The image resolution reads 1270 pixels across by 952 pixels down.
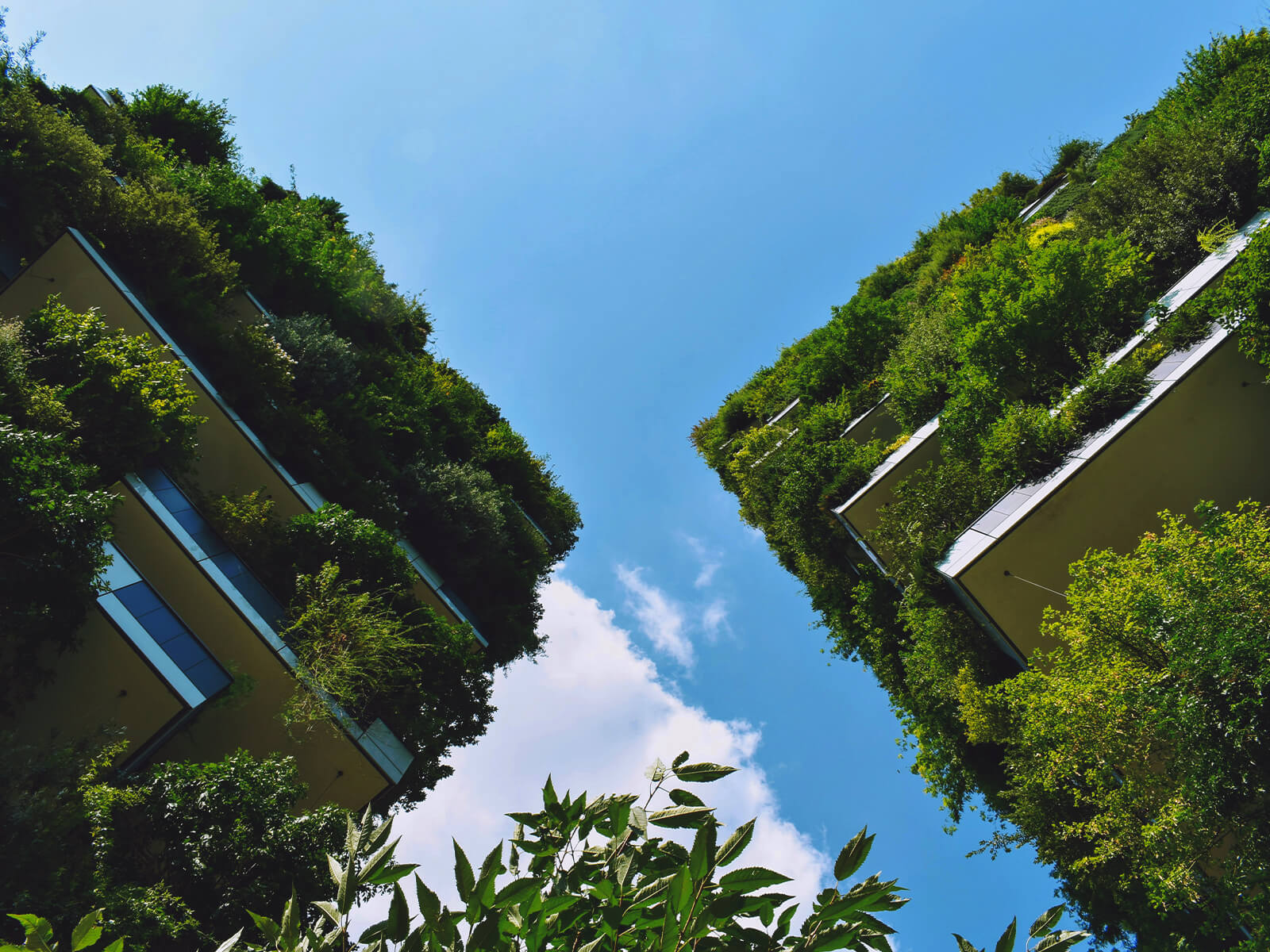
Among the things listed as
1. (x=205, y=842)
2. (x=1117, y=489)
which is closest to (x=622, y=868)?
(x=205, y=842)

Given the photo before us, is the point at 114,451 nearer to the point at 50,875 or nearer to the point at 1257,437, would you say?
the point at 50,875

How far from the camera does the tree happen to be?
7.06 metres

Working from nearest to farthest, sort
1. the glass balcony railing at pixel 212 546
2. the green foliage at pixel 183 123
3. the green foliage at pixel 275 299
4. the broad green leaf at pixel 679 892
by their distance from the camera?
the broad green leaf at pixel 679 892
the glass balcony railing at pixel 212 546
the green foliage at pixel 275 299
the green foliage at pixel 183 123

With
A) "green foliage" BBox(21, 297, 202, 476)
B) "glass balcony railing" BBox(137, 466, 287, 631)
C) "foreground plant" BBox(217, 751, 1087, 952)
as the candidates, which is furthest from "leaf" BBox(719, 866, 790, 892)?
"green foliage" BBox(21, 297, 202, 476)

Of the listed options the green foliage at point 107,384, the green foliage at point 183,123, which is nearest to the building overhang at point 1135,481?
the green foliage at point 107,384

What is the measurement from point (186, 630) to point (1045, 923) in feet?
44.5

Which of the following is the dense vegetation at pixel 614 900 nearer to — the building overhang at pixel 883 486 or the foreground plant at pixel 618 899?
the foreground plant at pixel 618 899

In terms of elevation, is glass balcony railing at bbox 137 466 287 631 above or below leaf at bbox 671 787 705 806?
above

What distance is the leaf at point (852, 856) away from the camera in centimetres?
184

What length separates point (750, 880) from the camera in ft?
6.12

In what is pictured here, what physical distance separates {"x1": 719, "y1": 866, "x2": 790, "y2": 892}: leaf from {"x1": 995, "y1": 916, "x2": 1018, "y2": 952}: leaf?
660 mm

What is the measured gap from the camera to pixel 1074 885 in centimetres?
1135

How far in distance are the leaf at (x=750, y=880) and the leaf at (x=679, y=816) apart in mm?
209

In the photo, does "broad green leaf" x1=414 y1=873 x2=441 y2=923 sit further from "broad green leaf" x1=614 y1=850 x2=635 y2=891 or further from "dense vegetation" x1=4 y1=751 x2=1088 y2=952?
"broad green leaf" x1=614 y1=850 x2=635 y2=891
